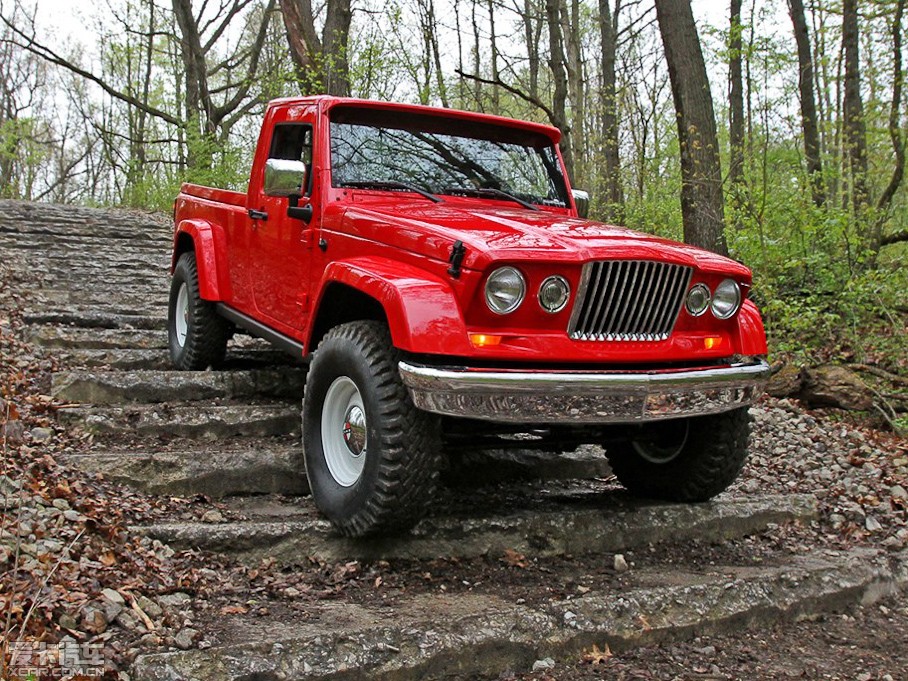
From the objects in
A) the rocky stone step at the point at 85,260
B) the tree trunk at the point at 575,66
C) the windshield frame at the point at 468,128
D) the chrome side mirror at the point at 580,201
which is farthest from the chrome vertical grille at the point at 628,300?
the tree trunk at the point at 575,66

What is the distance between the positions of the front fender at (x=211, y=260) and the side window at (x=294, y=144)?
2.90ft

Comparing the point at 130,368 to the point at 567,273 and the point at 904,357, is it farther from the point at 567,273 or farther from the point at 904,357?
the point at 904,357

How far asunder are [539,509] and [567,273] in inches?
55.2

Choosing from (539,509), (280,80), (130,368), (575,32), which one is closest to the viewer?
(539,509)

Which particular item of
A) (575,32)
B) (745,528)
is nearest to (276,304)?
(745,528)

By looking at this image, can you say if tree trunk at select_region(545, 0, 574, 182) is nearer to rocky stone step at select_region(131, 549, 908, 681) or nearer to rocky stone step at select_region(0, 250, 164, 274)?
rocky stone step at select_region(0, 250, 164, 274)

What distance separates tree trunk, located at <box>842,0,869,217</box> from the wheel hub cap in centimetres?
734

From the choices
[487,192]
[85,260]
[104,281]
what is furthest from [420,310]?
[85,260]

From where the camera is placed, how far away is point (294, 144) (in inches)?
195

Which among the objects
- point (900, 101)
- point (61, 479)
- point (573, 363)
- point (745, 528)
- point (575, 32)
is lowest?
point (745, 528)

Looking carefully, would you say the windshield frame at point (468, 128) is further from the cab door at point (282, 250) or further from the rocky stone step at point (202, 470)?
the rocky stone step at point (202, 470)

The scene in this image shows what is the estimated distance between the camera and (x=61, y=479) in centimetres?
391

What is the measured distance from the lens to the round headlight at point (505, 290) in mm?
3336

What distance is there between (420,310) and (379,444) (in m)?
0.56
